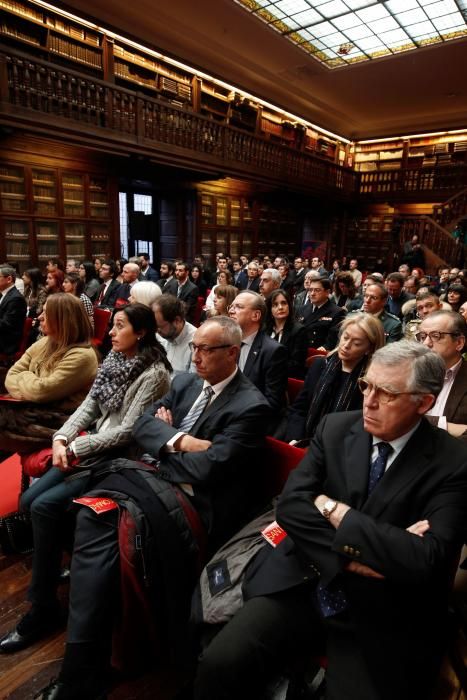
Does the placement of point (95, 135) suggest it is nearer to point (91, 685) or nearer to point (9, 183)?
point (9, 183)

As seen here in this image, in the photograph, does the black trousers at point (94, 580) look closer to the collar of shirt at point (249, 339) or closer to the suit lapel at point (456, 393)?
the collar of shirt at point (249, 339)

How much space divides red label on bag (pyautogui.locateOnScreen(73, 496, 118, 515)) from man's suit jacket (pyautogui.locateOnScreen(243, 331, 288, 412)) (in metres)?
1.22

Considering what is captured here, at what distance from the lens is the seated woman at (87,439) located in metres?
1.69

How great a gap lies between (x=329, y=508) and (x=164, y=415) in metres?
0.87

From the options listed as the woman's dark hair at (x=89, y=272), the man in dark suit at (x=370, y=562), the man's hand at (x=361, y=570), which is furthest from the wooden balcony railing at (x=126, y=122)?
the man's hand at (x=361, y=570)

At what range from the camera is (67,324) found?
2.30 meters

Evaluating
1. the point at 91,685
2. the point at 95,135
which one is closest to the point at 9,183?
the point at 95,135

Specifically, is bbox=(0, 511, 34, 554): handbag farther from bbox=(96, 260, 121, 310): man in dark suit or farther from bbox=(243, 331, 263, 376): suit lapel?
bbox=(96, 260, 121, 310): man in dark suit

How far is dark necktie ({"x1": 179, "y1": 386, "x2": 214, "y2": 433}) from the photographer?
182 centimetres

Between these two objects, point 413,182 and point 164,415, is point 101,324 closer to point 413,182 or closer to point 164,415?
point 164,415

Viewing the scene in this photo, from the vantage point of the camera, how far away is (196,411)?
6.01 ft

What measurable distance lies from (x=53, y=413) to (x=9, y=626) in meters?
0.96

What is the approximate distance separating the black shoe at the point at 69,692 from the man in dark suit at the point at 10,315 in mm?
3487

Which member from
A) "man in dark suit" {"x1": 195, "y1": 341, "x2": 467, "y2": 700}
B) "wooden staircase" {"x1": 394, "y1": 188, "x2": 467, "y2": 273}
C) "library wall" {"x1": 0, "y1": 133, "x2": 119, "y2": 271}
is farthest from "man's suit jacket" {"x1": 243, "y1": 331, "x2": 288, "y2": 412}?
"wooden staircase" {"x1": 394, "y1": 188, "x2": 467, "y2": 273}
